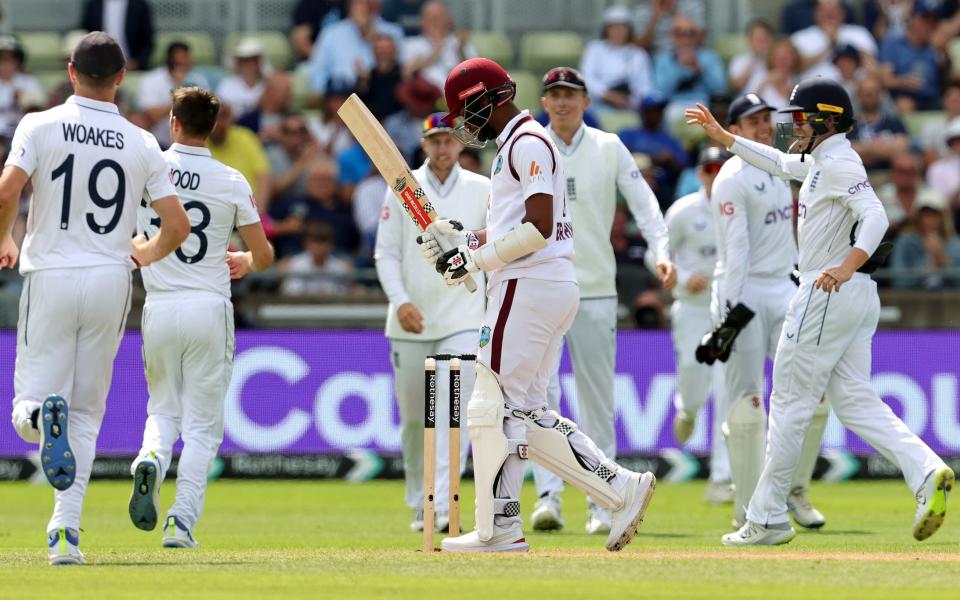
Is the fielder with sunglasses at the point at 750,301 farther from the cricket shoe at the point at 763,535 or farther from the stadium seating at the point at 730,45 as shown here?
the stadium seating at the point at 730,45

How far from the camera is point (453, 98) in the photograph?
9250mm

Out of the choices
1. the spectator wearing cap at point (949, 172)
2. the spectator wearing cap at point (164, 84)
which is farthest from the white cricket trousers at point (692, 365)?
the spectator wearing cap at point (164, 84)

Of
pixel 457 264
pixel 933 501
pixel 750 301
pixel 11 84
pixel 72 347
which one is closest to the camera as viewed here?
pixel 72 347

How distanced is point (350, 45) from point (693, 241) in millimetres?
7659

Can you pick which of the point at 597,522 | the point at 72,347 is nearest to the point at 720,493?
the point at 597,522

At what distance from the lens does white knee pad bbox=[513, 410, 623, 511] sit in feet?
30.4

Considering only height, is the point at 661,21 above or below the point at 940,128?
above

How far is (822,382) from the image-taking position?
9.96 metres

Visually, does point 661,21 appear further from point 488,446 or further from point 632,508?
point 488,446

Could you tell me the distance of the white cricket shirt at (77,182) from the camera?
8516 mm

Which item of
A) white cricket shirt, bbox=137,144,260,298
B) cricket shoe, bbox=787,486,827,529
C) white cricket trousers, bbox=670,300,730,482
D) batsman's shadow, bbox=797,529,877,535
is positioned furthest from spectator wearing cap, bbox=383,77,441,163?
white cricket shirt, bbox=137,144,260,298

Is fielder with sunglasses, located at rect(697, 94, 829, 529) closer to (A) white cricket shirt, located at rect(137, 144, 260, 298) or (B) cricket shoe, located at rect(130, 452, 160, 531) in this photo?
(A) white cricket shirt, located at rect(137, 144, 260, 298)

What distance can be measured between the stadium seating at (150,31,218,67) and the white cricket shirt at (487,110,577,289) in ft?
43.7

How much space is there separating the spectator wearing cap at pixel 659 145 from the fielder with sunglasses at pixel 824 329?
9.17 m
